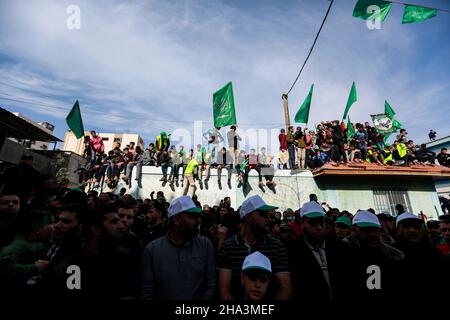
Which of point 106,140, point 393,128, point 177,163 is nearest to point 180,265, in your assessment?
point 177,163

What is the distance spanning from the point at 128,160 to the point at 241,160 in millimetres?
6266

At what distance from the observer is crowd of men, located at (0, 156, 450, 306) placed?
88.2 inches

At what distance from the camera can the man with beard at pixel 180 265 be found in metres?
2.37

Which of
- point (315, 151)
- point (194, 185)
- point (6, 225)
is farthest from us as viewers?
point (315, 151)

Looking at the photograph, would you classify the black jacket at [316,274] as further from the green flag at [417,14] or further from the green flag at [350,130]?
the green flag at [350,130]

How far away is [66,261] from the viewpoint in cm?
232

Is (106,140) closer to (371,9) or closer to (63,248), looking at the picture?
(371,9)

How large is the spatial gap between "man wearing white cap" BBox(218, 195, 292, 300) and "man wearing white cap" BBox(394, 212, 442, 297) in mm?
1704

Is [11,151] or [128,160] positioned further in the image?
[11,151]

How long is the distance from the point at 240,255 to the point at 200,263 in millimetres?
450

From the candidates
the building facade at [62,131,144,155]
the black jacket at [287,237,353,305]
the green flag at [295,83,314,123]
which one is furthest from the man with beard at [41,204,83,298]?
the building facade at [62,131,144,155]

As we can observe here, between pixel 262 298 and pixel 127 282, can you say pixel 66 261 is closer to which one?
pixel 127 282

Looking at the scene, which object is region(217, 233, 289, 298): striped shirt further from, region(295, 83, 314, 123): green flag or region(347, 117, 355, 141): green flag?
region(347, 117, 355, 141): green flag
